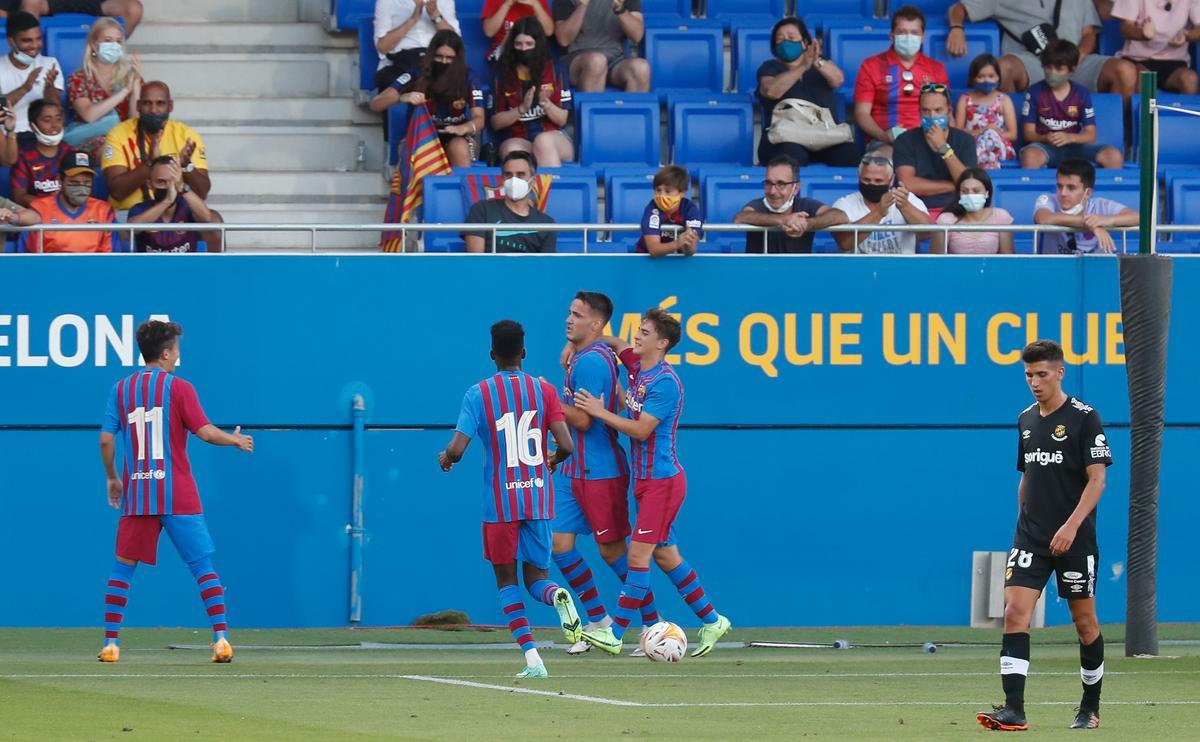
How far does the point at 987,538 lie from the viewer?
15.0 m

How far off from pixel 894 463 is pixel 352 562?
3.97 m

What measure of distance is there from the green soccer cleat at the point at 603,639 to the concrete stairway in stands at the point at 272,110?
507 cm

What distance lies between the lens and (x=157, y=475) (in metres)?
A: 11.9

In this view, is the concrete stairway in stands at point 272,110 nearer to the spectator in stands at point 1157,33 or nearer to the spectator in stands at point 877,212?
the spectator in stands at point 877,212

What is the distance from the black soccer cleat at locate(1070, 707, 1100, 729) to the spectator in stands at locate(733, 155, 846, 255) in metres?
6.41

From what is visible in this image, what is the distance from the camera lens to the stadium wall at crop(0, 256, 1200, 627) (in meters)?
14.4

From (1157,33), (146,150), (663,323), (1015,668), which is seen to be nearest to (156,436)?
(663,323)

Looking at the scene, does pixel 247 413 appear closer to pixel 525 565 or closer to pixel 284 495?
pixel 284 495

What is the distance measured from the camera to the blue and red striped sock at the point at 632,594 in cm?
1228

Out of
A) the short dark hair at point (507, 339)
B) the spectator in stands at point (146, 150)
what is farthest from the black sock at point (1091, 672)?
the spectator in stands at point (146, 150)

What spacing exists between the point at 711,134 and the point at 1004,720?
9143 mm

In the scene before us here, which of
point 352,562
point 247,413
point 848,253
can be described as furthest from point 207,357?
point 848,253

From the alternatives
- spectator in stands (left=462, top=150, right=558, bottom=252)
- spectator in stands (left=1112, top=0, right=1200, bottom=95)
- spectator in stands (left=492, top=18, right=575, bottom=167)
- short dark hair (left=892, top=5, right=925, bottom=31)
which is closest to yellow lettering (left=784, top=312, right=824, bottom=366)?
spectator in stands (left=462, top=150, right=558, bottom=252)

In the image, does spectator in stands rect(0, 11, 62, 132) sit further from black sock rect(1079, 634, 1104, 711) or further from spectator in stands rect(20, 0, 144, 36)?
black sock rect(1079, 634, 1104, 711)
